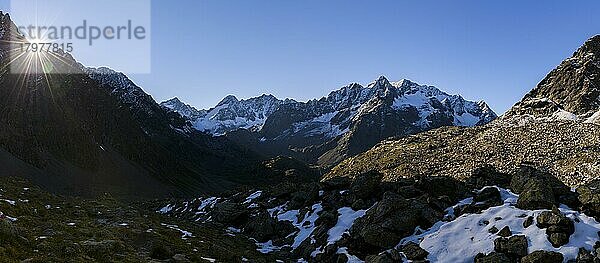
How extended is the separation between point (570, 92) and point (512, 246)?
159 meters

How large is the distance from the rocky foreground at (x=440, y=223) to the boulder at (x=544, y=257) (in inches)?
2.2

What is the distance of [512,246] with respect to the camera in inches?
1158

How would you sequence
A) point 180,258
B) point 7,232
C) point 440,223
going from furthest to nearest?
point 440,223, point 180,258, point 7,232

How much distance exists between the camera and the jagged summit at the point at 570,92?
14912 centimetres

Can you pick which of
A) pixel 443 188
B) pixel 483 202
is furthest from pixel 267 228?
Answer: pixel 483 202

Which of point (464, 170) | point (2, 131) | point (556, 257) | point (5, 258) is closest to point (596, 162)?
point (464, 170)

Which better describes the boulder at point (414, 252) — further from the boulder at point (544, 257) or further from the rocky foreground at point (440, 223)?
the boulder at point (544, 257)

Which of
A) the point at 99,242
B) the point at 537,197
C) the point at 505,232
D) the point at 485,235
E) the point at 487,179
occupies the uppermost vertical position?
the point at 487,179

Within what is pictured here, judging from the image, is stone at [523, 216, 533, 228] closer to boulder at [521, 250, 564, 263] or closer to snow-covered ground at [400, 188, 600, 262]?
snow-covered ground at [400, 188, 600, 262]

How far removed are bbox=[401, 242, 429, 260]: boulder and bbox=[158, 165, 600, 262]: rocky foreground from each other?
0.23 ft

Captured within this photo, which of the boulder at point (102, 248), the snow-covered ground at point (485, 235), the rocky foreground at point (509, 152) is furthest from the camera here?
the rocky foreground at point (509, 152)

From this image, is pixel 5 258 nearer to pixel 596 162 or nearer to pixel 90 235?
pixel 90 235

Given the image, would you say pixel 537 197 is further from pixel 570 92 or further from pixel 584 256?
pixel 570 92

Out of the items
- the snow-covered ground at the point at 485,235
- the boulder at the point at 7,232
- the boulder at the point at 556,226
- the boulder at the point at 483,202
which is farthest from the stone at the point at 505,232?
the boulder at the point at 7,232
